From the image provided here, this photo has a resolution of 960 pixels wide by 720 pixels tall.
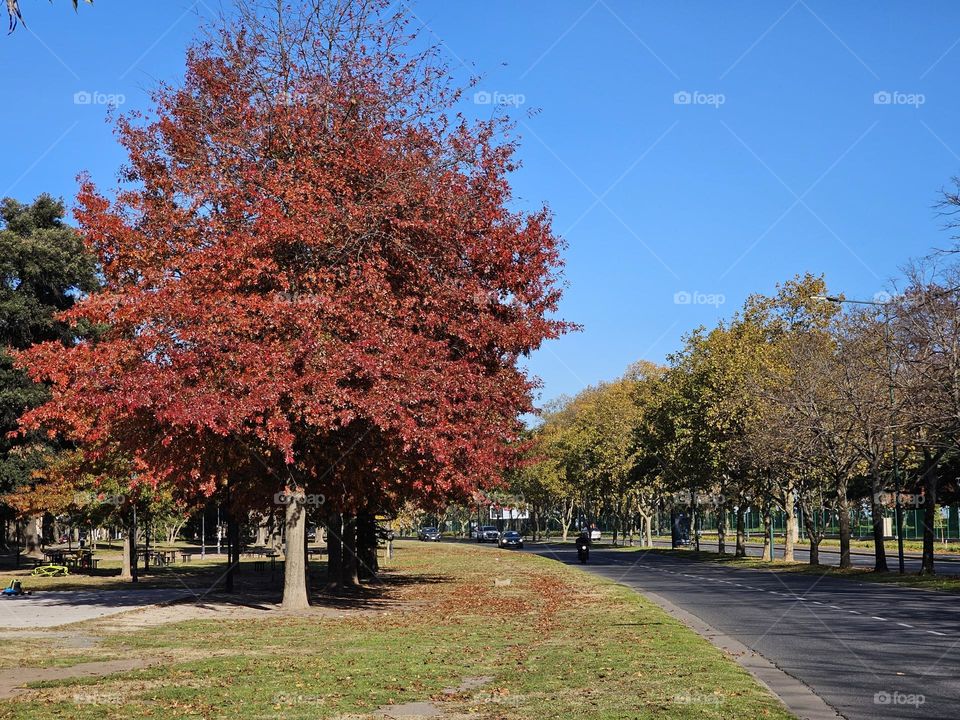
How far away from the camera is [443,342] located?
75.9 feet

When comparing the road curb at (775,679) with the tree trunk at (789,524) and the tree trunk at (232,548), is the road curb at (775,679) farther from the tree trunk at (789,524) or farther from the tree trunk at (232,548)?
the tree trunk at (789,524)

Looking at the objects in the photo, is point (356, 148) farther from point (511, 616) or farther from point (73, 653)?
point (73, 653)

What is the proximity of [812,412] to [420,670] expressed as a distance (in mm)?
29922

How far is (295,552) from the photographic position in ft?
80.2

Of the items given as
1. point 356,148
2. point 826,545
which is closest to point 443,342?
point 356,148

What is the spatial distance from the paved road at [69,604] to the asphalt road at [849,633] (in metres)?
13.2

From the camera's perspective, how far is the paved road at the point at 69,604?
2216cm

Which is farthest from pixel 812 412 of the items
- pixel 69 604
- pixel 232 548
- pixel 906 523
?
pixel 906 523

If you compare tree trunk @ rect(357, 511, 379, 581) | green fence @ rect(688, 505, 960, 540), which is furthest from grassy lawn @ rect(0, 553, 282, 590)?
green fence @ rect(688, 505, 960, 540)

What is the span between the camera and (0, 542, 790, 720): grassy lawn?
10.7 metres

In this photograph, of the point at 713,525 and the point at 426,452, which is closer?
the point at 426,452

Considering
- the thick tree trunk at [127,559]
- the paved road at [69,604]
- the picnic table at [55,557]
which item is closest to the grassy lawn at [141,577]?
the thick tree trunk at [127,559]

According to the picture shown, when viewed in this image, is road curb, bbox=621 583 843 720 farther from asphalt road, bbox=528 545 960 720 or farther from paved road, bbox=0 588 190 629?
paved road, bbox=0 588 190 629

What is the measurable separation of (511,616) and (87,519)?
21.7 m
